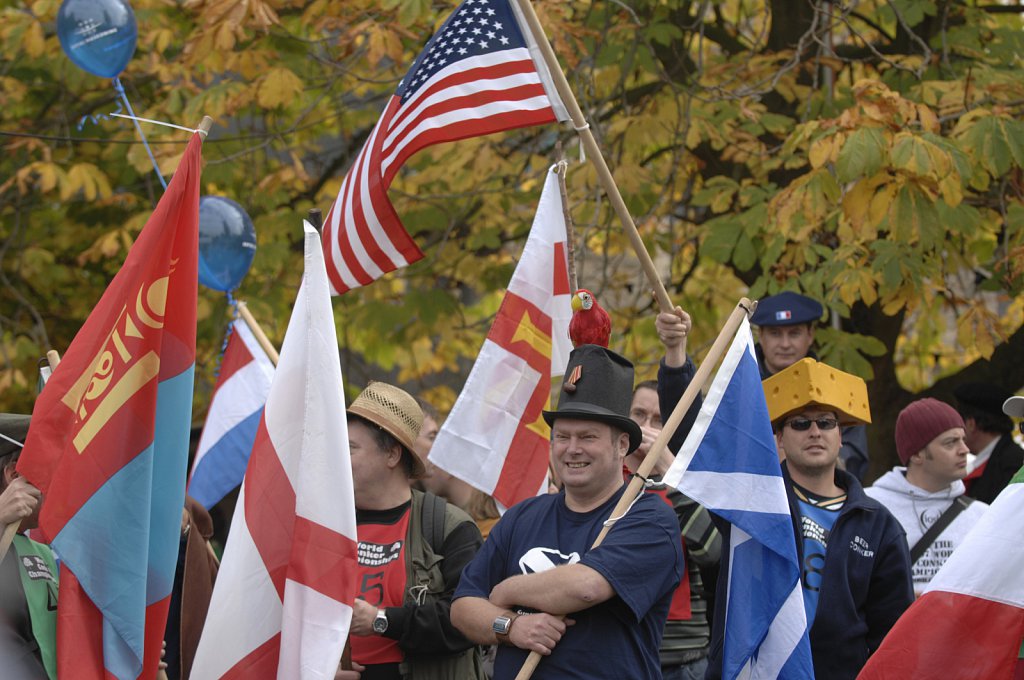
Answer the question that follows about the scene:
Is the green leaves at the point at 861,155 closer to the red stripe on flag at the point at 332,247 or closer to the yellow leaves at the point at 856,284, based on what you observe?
the yellow leaves at the point at 856,284

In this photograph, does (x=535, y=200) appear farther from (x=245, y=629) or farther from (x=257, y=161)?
(x=245, y=629)

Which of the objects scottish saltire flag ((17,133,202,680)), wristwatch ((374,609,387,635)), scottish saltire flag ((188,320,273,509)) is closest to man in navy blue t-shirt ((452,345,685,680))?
wristwatch ((374,609,387,635))

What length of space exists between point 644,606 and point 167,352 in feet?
6.06

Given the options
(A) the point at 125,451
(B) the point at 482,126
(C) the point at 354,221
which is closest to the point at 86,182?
(C) the point at 354,221

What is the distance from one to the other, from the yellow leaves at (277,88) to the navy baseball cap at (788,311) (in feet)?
12.2

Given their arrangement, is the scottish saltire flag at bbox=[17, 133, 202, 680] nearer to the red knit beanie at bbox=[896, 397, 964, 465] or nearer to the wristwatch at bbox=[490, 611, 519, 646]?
the wristwatch at bbox=[490, 611, 519, 646]

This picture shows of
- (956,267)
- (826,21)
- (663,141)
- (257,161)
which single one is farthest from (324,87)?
(956,267)

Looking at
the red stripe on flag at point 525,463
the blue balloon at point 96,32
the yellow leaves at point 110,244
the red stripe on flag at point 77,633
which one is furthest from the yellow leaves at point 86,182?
the red stripe on flag at point 77,633

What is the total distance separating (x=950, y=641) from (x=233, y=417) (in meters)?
4.02

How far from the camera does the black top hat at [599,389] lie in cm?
450

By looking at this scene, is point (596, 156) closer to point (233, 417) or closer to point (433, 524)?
point (433, 524)

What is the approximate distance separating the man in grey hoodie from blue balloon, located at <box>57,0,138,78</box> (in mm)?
4762

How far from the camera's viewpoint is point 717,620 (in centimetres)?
492

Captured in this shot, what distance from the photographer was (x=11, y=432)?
468cm
